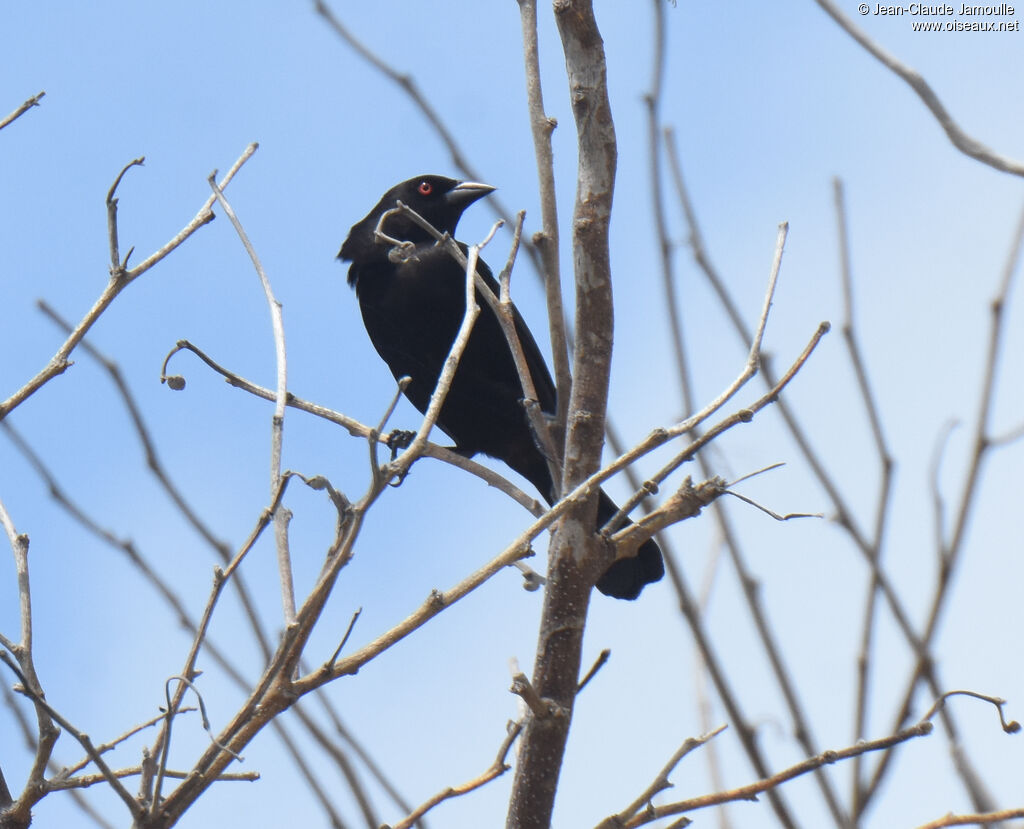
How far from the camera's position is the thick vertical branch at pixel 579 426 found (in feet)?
7.55

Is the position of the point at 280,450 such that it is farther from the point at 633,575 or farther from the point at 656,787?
the point at 633,575

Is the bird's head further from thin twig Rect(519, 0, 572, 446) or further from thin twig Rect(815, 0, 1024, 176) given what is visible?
thin twig Rect(815, 0, 1024, 176)

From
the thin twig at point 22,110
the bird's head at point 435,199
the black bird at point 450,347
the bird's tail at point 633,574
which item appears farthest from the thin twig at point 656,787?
the bird's head at point 435,199

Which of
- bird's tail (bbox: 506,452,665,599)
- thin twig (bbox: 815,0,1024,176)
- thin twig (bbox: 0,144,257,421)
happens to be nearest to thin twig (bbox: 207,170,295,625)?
thin twig (bbox: 0,144,257,421)

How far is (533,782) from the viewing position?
2.30 meters

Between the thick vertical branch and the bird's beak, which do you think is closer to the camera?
the thick vertical branch

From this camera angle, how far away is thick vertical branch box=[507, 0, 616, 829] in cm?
230

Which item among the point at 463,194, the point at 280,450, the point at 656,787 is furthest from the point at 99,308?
the point at 463,194

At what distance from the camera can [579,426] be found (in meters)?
2.37

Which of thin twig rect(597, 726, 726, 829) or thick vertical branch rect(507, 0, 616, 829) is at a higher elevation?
thick vertical branch rect(507, 0, 616, 829)

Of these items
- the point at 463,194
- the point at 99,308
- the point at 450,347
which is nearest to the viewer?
the point at 99,308

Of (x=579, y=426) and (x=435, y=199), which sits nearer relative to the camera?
(x=579, y=426)

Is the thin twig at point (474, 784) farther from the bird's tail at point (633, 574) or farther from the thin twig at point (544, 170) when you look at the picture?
the bird's tail at point (633, 574)

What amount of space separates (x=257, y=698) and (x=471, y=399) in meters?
3.59
